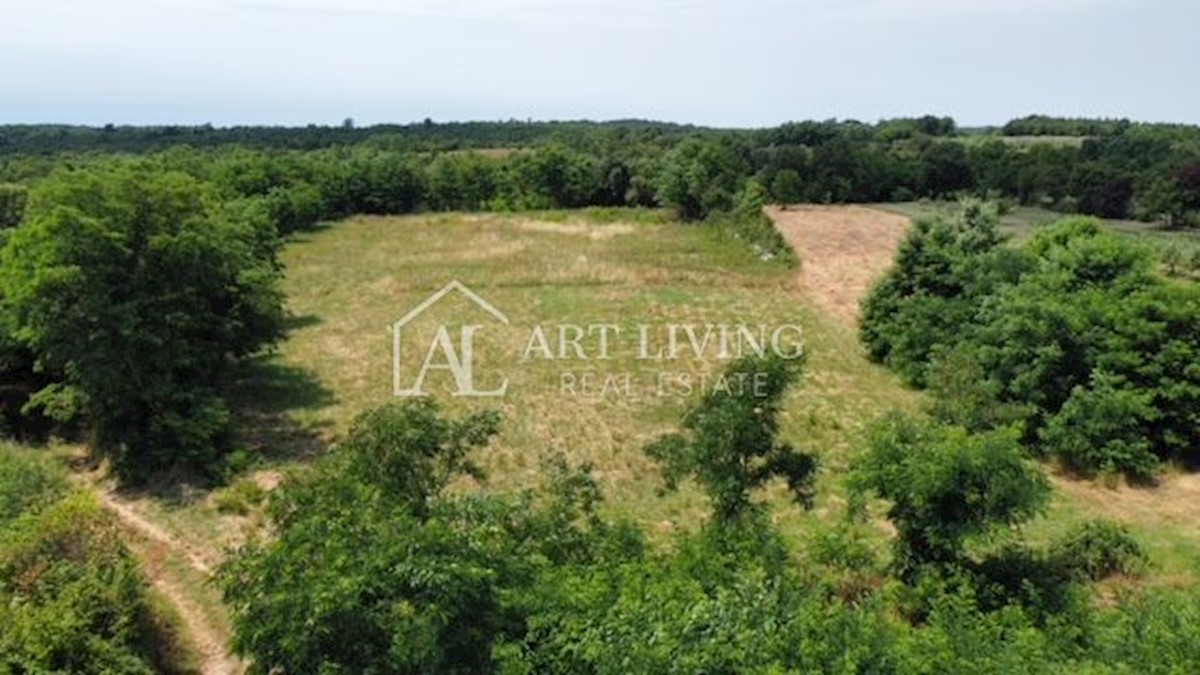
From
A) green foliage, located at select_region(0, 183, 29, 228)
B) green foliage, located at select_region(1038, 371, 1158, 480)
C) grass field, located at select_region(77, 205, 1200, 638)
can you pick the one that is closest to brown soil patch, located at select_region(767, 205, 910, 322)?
A: grass field, located at select_region(77, 205, 1200, 638)

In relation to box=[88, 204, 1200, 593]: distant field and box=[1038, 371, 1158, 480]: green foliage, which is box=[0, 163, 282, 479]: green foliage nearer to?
box=[88, 204, 1200, 593]: distant field

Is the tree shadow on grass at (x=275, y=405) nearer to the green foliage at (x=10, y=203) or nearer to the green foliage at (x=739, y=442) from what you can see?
the green foliage at (x=739, y=442)

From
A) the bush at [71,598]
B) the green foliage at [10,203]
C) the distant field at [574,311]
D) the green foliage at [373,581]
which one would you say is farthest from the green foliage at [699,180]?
the green foliage at [373,581]

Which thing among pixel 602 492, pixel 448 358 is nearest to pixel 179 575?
pixel 602 492

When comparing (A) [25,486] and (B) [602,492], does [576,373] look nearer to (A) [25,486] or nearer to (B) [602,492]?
(B) [602,492]

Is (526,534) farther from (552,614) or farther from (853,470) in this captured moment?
(853,470)

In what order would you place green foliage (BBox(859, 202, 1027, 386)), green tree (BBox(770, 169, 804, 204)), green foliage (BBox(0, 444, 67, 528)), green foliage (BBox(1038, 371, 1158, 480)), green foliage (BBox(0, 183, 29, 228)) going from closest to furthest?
green foliage (BBox(0, 444, 67, 528))
green foliage (BBox(1038, 371, 1158, 480))
green foliage (BBox(859, 202, 1027, 386))
green foliage (BBox(0, 183, 29, 228))
green tree (BBox(770, 169, 804, 204))
